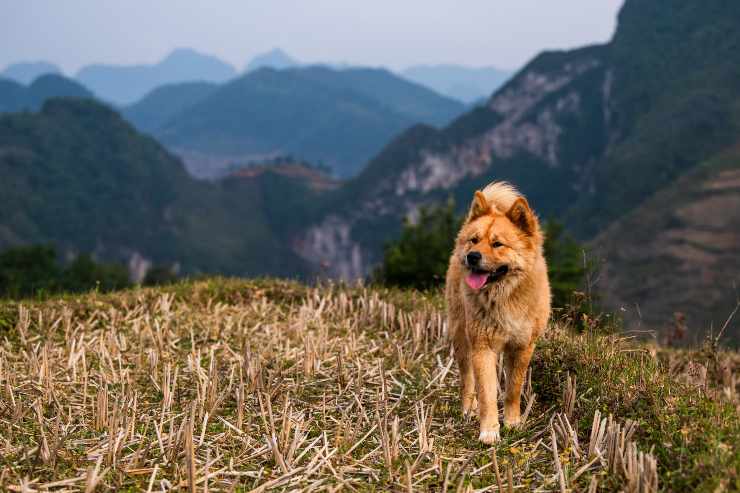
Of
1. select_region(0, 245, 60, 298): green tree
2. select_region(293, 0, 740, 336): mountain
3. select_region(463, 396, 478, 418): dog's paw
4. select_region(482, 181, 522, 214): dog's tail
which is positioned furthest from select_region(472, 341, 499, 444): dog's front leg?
select_region(293, 0, 740, 336): mountain

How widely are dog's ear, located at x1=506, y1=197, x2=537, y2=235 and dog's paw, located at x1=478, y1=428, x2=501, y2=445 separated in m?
1.80

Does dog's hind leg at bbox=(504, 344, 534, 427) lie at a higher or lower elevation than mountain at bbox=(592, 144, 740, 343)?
higher

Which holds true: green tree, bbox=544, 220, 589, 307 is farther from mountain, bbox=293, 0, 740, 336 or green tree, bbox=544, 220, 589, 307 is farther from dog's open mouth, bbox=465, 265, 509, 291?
mountain, bbox=293, 0, 740, 336

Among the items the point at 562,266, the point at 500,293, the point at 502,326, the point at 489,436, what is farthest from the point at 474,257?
the point at 562,266

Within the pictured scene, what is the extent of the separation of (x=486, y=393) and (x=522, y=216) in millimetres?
1594

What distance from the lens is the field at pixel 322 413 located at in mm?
5062

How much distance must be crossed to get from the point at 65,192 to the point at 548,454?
7968 inches

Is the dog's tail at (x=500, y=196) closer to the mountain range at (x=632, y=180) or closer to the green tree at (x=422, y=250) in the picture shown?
the green tree at (x=422, y=250)

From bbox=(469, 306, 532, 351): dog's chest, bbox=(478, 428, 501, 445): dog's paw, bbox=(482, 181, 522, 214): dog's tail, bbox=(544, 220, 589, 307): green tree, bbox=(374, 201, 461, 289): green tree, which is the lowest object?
bbox=(544, 220, 589, 307): green tree

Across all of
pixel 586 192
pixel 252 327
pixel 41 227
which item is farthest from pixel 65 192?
pixel 252 327

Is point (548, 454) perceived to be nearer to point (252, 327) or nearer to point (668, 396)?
point (668, 396)

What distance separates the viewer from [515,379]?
6.15m

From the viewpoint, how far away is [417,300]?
34.6 feet

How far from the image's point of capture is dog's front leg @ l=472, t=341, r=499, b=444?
5.83 m
